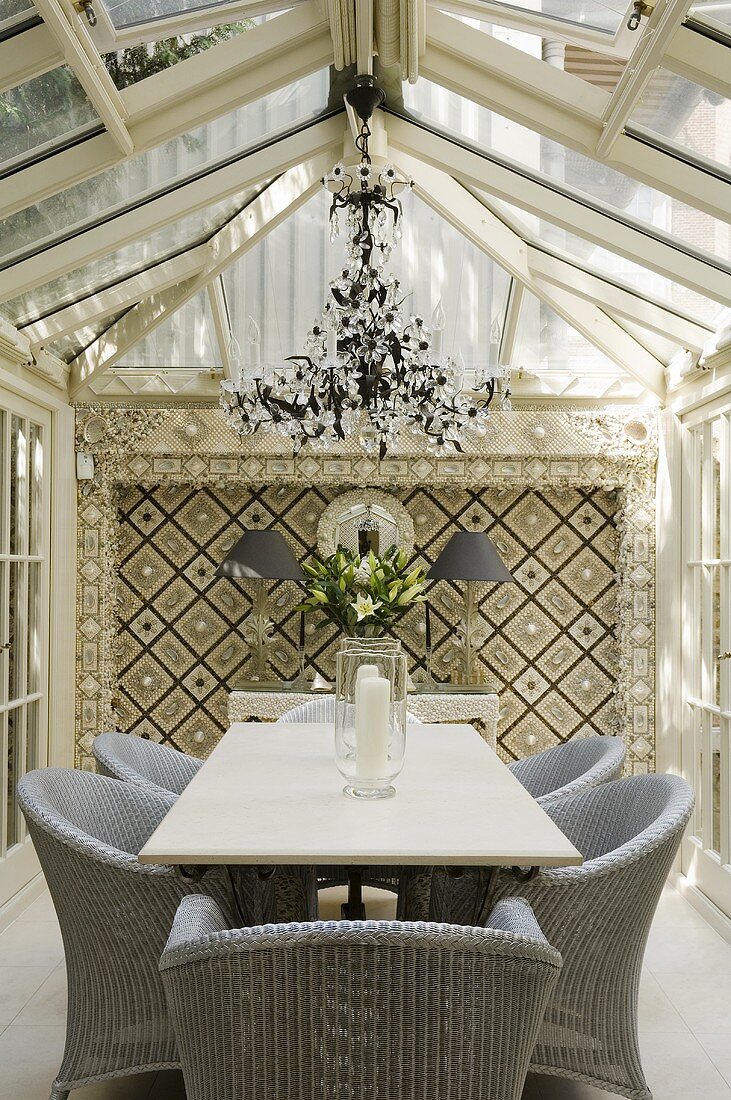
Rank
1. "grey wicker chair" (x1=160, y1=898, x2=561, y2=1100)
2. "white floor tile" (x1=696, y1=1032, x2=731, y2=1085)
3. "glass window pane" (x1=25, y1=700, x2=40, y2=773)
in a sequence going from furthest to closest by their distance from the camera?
"glass window pane" (x1=25, y1=700, x2=40, y2=773) < "white floor tile" (x1=696, y1=1032, x2=731, y2=1085) < "grey wicker chair" (x1=160, y1=898, x2=561, y2=1100)

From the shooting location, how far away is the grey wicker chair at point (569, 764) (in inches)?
105

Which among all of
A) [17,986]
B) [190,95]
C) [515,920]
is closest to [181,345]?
[190,95]

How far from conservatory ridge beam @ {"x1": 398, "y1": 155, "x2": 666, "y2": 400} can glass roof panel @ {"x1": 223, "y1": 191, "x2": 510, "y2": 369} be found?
1.06 feet

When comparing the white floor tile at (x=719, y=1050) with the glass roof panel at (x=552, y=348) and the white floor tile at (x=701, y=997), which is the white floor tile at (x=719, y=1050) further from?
the glass roof panel at (x=552, y=348)

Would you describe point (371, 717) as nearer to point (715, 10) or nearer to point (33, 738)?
point (715, 10)

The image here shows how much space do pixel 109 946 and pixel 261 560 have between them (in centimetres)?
228

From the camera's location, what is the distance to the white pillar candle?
2.00 m

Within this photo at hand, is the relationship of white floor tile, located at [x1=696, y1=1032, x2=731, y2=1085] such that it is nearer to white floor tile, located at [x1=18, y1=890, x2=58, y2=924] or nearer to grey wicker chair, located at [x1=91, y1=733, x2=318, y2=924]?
grey wicker chair, located at [x1=91, y1=733, x2=318, y2=924]

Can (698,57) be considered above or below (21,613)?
above

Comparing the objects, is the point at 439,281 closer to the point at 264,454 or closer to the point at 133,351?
the point at 264,454

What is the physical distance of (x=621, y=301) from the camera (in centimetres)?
358

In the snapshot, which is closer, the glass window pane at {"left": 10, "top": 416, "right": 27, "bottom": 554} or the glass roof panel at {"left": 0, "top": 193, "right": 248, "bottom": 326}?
the glass roof panel at {"left": 0, "top": 193, "right": 248, "bottom": 326}

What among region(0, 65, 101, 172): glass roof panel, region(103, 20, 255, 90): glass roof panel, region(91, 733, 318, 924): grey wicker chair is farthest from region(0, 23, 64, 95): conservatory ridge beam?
region(91, 733, 318, 924): grey wicker chair

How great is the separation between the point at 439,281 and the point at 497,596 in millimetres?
1461
